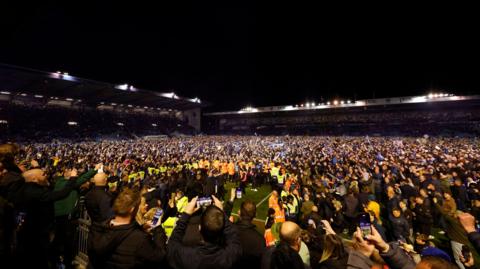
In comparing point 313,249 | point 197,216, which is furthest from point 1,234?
point 313,249

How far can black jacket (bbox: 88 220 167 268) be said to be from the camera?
176cm

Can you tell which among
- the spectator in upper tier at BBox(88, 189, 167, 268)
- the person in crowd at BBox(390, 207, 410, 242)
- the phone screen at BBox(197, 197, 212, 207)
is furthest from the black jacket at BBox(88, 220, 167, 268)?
the person in crowd at BBox(390, 207, 410, 242)

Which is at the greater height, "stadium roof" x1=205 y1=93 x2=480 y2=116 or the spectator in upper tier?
"stadium roof" x1=205 y1=93 x2=480 y2=116

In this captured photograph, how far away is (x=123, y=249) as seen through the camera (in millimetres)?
1772

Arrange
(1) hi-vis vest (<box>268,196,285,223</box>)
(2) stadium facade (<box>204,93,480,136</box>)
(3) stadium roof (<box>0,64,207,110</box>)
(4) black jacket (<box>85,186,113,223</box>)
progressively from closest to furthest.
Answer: (4) black jacket (<box>85,186,113,223</box>)
(1) hi-vis vest (<box>268,196,285,223</box>)
(3) stadium roof (<box>0,64,207,110</box>)
(2) stadium facade (<box>204,93,480,136</box>)

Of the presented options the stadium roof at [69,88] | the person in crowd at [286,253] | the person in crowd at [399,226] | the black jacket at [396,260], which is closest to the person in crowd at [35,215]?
the person in crowd at [286,253]

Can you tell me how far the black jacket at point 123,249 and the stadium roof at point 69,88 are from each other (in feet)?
103

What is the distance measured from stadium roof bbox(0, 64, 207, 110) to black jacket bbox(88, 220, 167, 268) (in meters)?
31.3

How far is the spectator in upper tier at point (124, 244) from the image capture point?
176cm

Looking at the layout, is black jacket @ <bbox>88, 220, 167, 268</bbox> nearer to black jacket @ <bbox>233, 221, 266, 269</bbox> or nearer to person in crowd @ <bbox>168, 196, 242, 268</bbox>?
person in crowd @ <bbox>168, 196, 242, 268</bbox>

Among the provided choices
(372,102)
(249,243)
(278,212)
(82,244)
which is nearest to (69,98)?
(82,244)

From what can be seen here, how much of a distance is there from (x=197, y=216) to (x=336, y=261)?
5.25 ft

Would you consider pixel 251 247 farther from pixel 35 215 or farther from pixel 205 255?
pixel 35 215

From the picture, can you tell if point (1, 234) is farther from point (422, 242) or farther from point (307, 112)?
point (307, 112)
